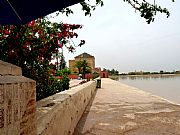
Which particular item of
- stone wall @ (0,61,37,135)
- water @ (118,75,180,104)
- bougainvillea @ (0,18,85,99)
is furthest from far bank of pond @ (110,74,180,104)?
stone wall @ (0,61,37,135)

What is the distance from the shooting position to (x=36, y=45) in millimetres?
6078

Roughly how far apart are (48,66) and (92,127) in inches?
79.5

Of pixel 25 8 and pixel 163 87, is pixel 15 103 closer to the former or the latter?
pixel 25 8

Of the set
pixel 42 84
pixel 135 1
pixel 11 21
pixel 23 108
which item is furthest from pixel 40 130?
pixel 42 84

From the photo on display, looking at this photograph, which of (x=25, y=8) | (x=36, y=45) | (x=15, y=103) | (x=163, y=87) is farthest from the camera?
(x=163, y=87)

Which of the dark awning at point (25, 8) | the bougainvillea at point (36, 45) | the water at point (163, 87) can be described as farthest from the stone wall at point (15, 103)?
the water at point (163, 87)

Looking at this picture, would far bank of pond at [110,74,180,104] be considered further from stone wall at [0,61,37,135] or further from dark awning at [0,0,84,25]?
stone wall at [0,61,37,135]

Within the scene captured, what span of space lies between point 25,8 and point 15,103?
216cm

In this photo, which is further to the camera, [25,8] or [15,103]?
[25,8]

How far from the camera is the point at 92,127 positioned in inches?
220

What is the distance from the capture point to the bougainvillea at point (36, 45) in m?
5.60

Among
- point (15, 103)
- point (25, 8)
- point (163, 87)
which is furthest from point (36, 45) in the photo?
point (163, 87)

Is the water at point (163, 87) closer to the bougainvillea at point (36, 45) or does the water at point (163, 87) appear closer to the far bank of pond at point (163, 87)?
the far bank of pond at point (163, 87)

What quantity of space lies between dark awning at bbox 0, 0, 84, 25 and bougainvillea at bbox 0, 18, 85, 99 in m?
1.84
